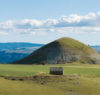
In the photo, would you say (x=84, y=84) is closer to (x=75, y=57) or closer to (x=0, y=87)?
(x=0, y=87)

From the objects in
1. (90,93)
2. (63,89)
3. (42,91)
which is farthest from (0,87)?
(90,93)

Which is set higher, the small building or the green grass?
the small building

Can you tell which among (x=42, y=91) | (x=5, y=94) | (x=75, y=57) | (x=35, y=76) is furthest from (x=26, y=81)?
(x=75, y=57)

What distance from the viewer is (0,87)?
148 ft

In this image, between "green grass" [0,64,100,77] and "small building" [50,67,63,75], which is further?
"small building" [50,67,63,75]

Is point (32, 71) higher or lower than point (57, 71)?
lower

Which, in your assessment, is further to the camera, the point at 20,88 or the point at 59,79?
the point at 59,79

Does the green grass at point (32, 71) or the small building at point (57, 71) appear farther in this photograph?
the small building at point (57, 71)

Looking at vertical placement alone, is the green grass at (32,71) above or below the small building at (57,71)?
below

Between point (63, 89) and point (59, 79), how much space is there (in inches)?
380

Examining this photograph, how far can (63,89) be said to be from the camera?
47.8m

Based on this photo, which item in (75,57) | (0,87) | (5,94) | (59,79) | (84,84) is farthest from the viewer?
(75,57)

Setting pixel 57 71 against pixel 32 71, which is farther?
pixel 32 71

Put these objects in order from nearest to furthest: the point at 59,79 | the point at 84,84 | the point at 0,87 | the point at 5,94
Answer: the point at 5,94, the point at 0,87, the point at 84,84, the point at 59,79
